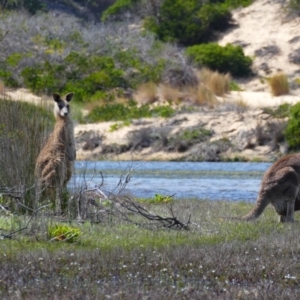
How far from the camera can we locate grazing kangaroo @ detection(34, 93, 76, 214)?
541 inches

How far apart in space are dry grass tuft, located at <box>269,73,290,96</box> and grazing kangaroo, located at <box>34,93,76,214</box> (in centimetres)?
2599

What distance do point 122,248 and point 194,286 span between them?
1919 mm

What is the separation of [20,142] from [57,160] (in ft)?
1.93

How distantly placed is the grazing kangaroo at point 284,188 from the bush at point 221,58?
3035cm

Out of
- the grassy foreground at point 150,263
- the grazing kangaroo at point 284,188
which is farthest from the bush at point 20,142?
the grazing kangaroo at point 284,188

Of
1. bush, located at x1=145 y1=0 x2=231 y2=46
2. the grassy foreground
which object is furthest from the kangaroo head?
bush, located at x1=145 y1=0 x2=231 y2=46

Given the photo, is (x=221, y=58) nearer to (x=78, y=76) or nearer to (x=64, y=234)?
(x=78, y=76)

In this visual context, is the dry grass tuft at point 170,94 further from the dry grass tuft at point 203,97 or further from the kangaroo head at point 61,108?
the kangaroo head at point 61,108

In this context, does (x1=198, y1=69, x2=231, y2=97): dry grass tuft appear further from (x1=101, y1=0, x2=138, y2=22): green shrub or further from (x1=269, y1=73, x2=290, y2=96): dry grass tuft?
(x1=101, y1=0, x2=138, y2=22): green shrub

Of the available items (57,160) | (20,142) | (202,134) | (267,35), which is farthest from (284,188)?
(267,35)

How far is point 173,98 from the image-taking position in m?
38.0

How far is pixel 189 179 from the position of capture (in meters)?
25.6

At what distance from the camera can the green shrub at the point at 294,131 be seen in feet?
106

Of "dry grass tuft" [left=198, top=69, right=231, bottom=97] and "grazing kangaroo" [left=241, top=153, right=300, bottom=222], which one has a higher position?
"dry grass tuft" [left=198, top=69, right=231, bottom=97]
